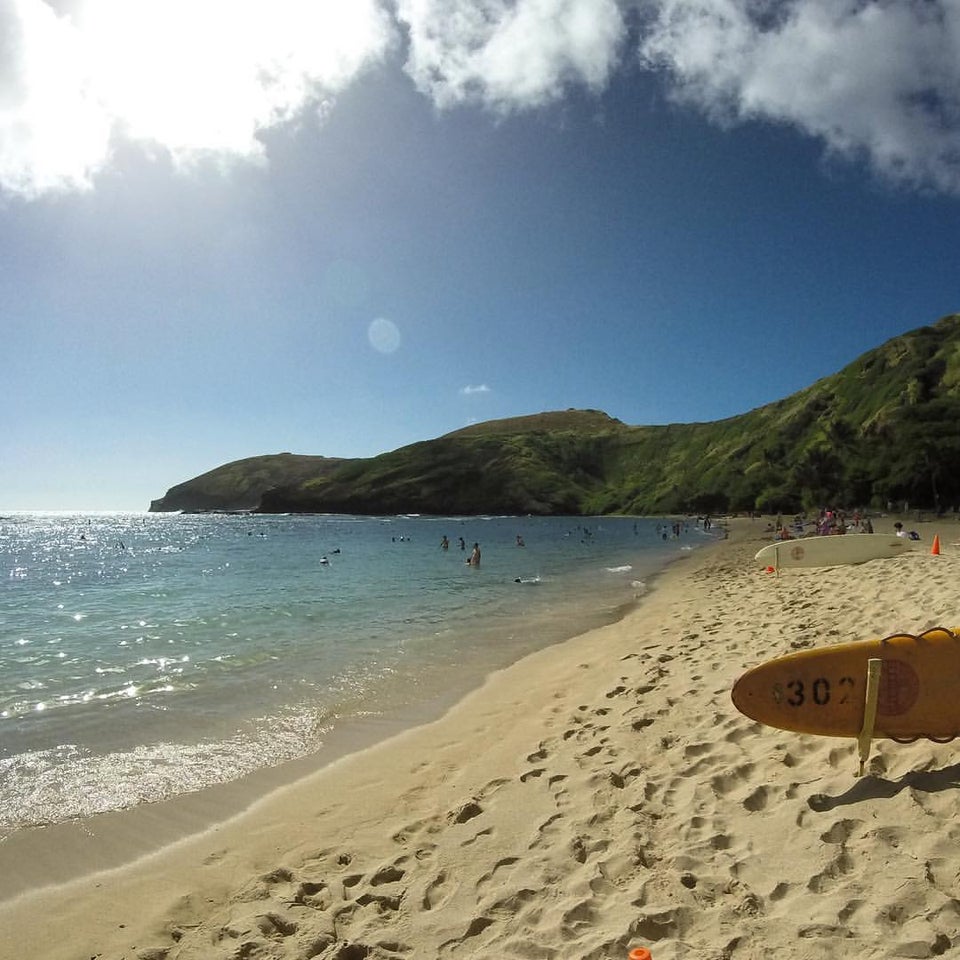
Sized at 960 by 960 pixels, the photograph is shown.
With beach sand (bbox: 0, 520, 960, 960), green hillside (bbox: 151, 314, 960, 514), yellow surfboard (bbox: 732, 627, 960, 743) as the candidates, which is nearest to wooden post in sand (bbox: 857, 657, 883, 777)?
yellow surfboard (bbox: 732, 627, 960, 743)

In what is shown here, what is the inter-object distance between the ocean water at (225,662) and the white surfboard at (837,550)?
5.99 meters

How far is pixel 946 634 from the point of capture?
18.2 feet

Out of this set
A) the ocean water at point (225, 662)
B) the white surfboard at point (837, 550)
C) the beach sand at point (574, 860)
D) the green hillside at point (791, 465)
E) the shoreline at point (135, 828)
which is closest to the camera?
the beach sand at point (574, 860)

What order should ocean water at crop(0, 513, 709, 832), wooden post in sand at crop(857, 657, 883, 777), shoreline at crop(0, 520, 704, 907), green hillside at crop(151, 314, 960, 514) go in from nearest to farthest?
wooden post in sand at crop(857, 657, 883, 777), shoreline at crop(0, 520, 704, 907), ocean water at crop(0, 513, 709, 832), green hillside at crop(151, 314, 960, 514)

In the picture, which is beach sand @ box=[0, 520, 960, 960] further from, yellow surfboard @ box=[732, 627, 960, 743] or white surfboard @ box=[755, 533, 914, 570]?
white surfboard @ box=[755, 533, 914, 570]

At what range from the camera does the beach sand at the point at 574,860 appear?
152 inches

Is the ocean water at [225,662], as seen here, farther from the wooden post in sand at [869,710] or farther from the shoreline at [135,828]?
the wooden post in sand at [869,710]

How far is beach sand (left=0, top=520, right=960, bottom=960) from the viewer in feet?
12.7

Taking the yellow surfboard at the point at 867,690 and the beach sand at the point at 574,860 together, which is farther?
the yellow surfboard at the point at 867,690

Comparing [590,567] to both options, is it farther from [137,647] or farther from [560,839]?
[560,839]

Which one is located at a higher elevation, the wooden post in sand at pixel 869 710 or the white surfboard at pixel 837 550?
the wooden post in sand at pixel 869 710

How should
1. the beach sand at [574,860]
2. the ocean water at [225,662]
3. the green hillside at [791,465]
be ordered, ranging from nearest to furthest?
the beach sand at [574,860], the ocean water at [225,662], the green hillside at [791,465]

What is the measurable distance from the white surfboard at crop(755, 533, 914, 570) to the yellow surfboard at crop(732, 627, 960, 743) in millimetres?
18792

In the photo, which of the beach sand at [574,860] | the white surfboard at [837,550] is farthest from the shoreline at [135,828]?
the white surfboard at [837,550]
